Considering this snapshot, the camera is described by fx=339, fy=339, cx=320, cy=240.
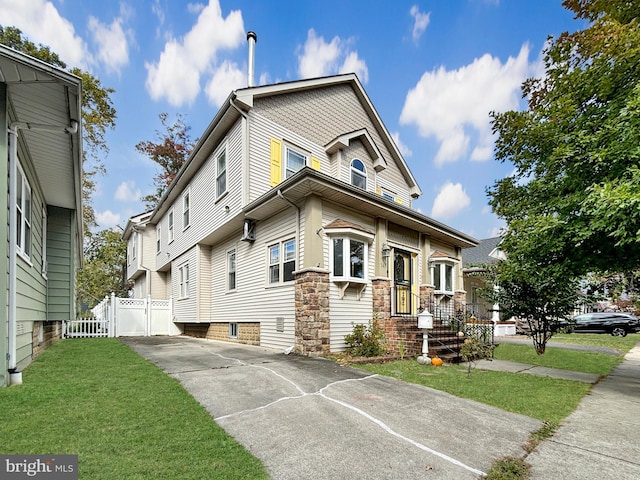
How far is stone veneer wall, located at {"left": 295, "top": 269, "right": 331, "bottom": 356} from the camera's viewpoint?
7719 mm

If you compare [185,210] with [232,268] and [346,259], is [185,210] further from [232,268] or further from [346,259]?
[346,259]

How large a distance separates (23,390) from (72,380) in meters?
0.79

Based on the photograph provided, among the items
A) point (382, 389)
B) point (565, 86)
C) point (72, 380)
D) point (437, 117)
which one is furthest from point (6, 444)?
point (437, 117)

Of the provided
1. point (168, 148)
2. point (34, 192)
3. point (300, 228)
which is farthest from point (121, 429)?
point (168, 148)

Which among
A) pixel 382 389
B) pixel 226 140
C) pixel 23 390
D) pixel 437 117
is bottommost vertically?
pixel 382 389

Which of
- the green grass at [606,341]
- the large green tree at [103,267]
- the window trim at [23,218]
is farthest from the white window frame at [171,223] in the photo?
the green grass at [606,341]

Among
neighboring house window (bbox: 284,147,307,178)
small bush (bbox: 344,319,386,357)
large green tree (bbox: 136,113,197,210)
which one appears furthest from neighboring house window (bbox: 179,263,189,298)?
large green tree (bbox: 136,113,197,210)

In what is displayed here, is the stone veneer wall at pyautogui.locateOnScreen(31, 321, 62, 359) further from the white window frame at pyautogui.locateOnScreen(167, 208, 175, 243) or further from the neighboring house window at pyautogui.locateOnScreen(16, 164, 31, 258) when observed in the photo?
the white window frame at pyautogui.locateOnScreen(167, 208, 175, 243)

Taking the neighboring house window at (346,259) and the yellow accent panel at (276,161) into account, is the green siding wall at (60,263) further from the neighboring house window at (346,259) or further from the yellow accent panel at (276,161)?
the neighboring house window at (346,259)

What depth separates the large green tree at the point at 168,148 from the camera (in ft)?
86.4

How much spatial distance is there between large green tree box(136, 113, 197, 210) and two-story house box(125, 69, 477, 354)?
12.8m

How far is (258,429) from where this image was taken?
3.46 m

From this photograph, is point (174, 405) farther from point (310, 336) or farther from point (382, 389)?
point (310, 336)

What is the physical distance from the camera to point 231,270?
39.0 ft
